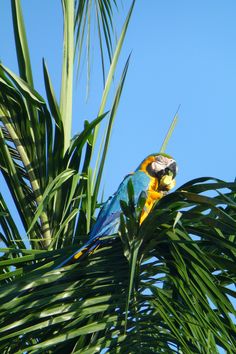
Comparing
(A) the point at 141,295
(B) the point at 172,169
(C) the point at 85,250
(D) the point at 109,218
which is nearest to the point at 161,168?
(B) the point at 172,169

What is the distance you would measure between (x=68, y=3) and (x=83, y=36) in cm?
27

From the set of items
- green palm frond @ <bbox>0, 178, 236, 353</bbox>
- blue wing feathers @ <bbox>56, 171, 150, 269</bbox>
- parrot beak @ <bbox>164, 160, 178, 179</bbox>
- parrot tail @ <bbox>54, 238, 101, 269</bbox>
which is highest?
parrot beak @ <bbox>164, 160, 178, 179</bbox>

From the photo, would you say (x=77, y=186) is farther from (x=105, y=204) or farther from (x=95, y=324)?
(x=95, y=324)

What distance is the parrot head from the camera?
2459mm

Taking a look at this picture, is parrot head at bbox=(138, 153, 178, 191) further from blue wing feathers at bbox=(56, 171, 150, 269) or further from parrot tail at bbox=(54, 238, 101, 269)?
parrot tail at bbox=(54, 238, 101, 269)

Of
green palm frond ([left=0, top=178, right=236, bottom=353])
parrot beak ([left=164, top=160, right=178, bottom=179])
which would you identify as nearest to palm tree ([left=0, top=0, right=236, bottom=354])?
green palm frond ([left=0, top=178, right=236, bottom=353])

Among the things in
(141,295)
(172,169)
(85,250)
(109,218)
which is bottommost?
(141,295)

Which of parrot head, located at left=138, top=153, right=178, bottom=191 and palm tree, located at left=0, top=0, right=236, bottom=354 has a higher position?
parrot head, located at left=138, top=153, right=178, bottom=191

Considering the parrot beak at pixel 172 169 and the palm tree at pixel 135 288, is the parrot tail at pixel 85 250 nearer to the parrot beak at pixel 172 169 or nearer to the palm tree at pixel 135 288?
the palm tree at pixel 135 288

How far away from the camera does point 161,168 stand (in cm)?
253

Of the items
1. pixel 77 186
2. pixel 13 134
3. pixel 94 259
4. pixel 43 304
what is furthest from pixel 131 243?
pixel 13 134

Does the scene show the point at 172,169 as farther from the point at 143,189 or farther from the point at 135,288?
the point at 135,288

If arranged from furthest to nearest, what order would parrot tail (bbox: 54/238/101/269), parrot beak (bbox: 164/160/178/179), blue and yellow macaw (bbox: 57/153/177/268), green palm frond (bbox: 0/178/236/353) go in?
parrot beak (bbox: 164/160/178/179) < blue and yellow macaw (bbox: 57/153/177/268) < parrot tail (bbox: 54/238/101/269) < green palm frond (bbox: 0/178/236/353)

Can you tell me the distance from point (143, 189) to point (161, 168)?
0.37 feet
